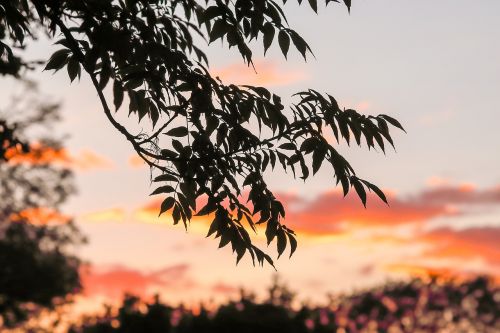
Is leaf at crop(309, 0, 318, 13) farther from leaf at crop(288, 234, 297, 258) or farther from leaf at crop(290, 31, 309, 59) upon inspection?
leaf at crop(288, 234, 297, 258)

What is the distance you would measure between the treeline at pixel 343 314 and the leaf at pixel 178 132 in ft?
45.3

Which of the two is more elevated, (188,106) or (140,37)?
(140,37)

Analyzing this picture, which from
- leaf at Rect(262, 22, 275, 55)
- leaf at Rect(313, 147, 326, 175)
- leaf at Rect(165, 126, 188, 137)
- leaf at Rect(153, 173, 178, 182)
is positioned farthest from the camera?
leaf at Rect(153, 173, 178, 182)

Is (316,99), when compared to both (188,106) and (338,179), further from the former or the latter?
(188,106)

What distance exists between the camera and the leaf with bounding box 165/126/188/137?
6895mm

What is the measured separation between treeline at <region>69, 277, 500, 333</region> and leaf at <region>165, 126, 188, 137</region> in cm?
1380

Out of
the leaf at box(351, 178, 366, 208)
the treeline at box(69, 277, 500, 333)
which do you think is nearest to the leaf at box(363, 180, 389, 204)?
the leaf at box(351, 178, 366, 208)

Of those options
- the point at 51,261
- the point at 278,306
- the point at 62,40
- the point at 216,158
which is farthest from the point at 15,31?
the point at 51,261

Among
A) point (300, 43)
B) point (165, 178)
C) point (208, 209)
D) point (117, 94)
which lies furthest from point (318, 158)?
point (117, 94)

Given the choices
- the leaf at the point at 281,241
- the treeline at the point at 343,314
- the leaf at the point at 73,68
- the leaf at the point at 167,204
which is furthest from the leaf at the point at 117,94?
Result: the treeline at the point at 343,314

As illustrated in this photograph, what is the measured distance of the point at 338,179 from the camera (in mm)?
6582

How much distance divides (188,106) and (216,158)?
57 cm

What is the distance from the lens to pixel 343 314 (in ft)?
84.9

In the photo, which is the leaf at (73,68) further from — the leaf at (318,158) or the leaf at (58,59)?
the leaf at (318,158)
